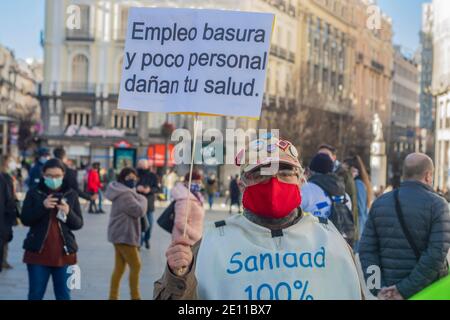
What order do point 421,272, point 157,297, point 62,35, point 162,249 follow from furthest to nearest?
point 62,35, point 162,249, point 421,272, point 157,297

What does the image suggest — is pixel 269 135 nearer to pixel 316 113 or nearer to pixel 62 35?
pixel 316 113

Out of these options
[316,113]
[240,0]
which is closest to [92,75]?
[316,113]

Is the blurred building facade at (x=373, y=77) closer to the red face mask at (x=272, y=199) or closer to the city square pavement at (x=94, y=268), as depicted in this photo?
the city square pavement at (x=94, y=268)

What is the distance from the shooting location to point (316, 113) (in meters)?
42.6

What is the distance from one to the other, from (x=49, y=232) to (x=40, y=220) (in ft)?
0.43

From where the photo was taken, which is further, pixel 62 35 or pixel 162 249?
pixel 62 35

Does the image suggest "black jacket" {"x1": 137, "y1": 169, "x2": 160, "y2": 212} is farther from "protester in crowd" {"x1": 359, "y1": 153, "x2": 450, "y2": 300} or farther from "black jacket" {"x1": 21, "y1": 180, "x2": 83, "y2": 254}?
"protester in crowd" {"x1": 359, "y1": 153, "x2": 450, "y2": 300}

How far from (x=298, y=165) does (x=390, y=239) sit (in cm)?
215

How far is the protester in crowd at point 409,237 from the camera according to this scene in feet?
16.8

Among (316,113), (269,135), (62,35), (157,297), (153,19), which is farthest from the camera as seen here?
(62,35)

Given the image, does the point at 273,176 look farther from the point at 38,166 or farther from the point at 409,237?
the point at 38,166

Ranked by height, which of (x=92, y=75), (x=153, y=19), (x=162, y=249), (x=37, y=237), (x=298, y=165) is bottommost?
(x=162, y=249)

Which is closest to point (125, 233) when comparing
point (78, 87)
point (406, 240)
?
point (406, 240)

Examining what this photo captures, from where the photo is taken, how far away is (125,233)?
8844 millimetres
